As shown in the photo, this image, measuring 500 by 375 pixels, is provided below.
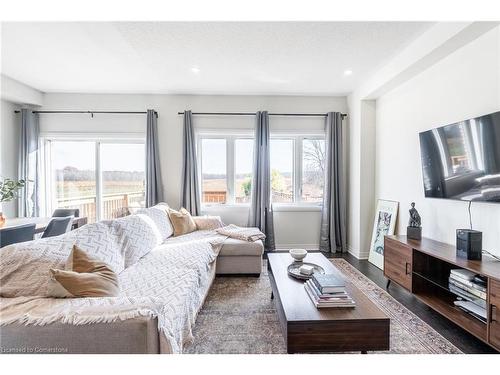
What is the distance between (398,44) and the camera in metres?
2.68

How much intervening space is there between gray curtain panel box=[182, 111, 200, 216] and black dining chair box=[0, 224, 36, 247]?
78.8 inches

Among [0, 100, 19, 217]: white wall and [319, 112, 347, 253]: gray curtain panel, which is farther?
[319, 112, 347, 253]: gray curtain panel

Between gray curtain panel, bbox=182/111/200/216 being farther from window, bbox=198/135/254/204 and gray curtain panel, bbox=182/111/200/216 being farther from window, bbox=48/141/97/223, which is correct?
window, bbox=48/141/97/223

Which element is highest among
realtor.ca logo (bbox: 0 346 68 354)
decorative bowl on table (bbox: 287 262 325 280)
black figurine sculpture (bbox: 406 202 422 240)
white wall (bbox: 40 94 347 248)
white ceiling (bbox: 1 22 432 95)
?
white ceiling (bbox: 1 22 432 95)

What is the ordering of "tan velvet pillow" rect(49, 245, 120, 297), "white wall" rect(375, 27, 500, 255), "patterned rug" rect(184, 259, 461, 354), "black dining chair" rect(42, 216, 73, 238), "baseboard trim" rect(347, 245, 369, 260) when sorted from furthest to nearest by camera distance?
"baseboard trim" rect(347, 245, 369, 260), "black dining chair" rect(42, 216, 73, 238), "white wall" rect(375, 27, 500, 255), "patterned rug" rect(184, 259, 461, 354), "tan velvet pillow" rect(49, 245, 120, 297)

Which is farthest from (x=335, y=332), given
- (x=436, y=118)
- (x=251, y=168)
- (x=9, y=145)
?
(x=9, y=145)

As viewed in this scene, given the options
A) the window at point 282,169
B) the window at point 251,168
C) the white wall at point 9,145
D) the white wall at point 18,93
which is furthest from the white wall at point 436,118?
the white wall at point 9,145

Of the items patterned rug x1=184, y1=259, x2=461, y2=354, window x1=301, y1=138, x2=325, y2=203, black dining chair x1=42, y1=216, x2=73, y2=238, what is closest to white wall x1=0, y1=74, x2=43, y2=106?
black dining chair x1=42, y1=216, x2=73, y2=238

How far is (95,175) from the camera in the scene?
4.34 metres

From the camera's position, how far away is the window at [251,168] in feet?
14.4

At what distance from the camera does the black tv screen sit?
2014mm
